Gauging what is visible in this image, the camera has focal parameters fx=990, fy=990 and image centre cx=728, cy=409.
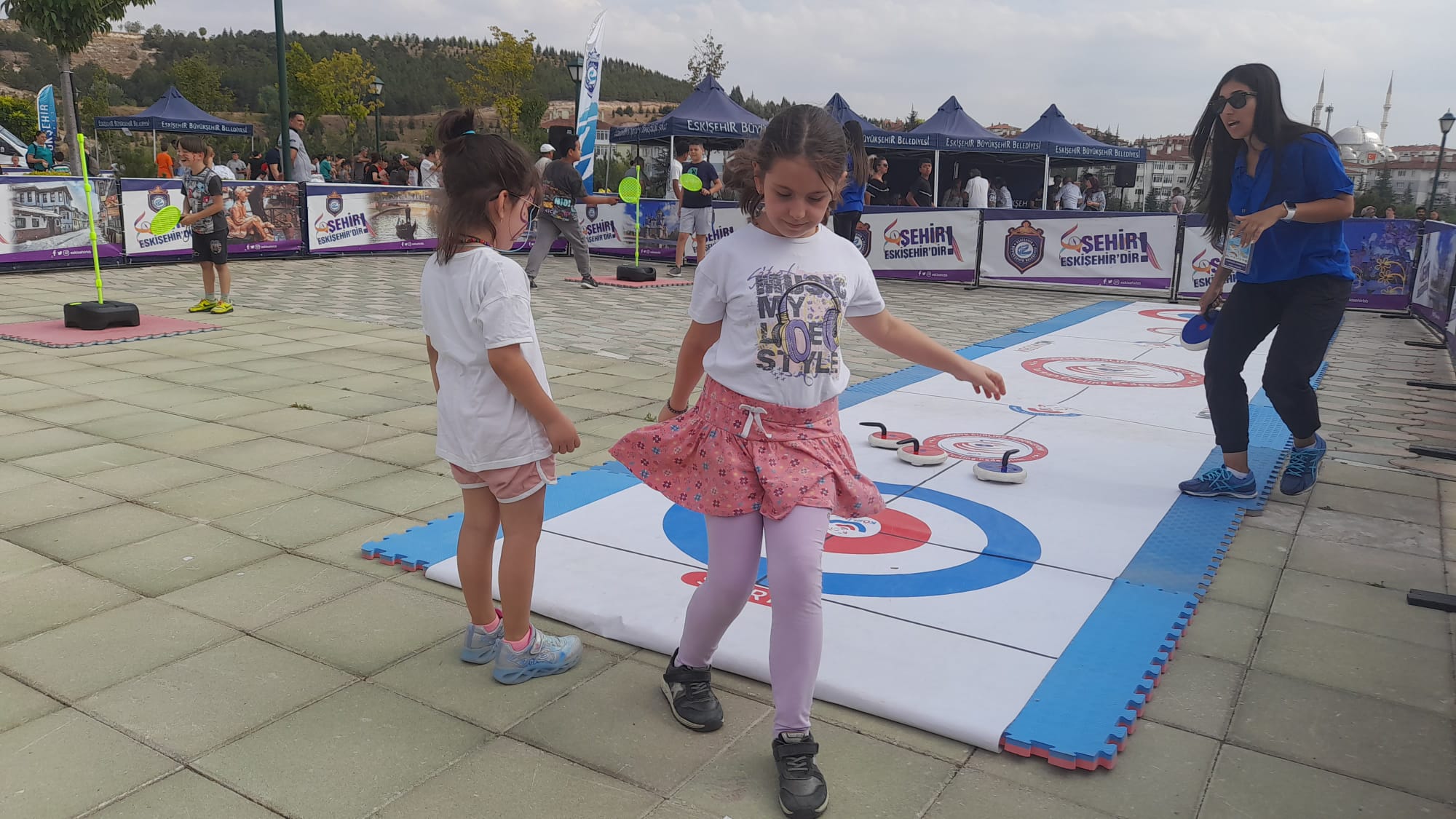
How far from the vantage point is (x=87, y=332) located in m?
8.01

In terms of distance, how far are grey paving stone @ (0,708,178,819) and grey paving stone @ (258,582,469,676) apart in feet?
1.81

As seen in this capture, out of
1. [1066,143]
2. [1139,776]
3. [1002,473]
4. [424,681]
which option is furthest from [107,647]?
[1066,143]

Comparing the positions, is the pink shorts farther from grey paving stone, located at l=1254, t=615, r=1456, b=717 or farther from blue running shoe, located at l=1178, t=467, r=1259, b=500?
blue running shoe, located at l=1178, t=467, r=1259, b=500

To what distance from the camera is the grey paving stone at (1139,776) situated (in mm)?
2148

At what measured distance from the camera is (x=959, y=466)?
4766mm

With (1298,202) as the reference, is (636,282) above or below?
below

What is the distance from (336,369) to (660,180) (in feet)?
65.0

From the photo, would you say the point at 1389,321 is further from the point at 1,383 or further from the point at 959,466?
the point at 1,383

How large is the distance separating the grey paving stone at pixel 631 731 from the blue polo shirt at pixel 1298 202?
118 inches

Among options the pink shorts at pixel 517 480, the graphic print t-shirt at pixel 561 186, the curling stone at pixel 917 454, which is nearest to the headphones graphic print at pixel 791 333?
the pink shorts at pixel 517 480

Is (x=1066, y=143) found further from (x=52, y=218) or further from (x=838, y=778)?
(x=838, y=778)

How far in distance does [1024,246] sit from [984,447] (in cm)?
937

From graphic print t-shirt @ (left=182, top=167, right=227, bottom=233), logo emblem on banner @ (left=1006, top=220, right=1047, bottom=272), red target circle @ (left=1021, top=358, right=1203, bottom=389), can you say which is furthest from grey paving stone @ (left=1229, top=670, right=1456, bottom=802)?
logo emblem on banner @ (left=1006, top=220, right=1047, bottom=272)

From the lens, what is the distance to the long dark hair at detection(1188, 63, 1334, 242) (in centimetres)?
400
